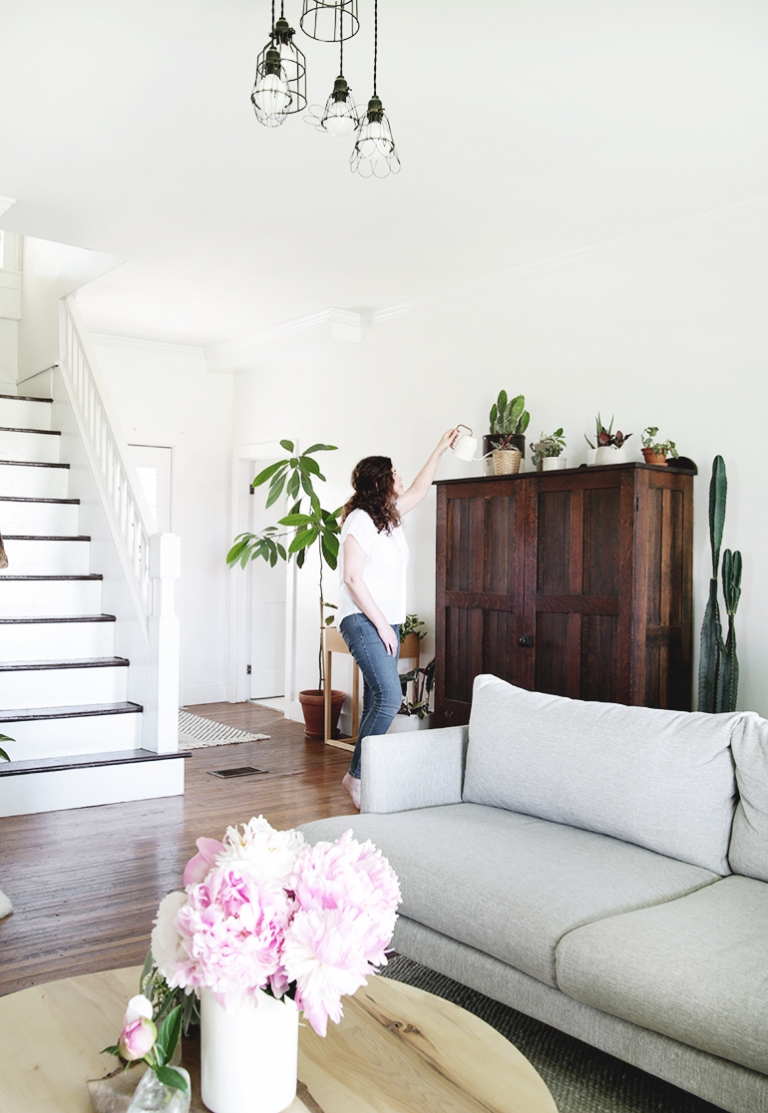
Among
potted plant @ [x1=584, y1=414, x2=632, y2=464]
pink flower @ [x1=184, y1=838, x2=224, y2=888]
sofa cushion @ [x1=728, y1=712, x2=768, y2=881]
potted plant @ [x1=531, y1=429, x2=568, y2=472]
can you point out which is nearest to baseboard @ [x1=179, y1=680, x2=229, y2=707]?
potted plant @ [x1=531, y1=429, x2=568, y2=472]

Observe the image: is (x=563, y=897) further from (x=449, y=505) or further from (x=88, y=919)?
(x=449, y=505)

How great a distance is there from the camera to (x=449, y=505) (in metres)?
4.86

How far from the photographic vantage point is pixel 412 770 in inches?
110

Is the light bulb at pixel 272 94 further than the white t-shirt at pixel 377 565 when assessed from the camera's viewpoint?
No

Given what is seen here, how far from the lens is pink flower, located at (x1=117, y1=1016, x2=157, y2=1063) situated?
3.78 ft

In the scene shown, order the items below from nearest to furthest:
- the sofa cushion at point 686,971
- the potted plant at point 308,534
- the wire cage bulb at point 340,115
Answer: the sofa cushion at point 686,971 < the wire cage bulb at point 340,115 < the potted plant at point 308,534

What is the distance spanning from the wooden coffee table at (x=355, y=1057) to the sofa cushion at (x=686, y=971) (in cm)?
44

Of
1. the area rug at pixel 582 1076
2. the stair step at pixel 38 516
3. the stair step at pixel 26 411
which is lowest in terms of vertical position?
the area rug at pixel 582 1076

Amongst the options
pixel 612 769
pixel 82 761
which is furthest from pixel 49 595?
pixel 612 769

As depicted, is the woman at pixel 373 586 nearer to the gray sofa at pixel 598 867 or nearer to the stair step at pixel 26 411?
the gray sofa at pixel 598 867

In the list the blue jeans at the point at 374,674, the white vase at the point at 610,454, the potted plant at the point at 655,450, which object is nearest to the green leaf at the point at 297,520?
the blue jeans at the point at 374,674

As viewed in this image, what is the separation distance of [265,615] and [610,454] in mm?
3983

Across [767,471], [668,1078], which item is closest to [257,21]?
[767,471]

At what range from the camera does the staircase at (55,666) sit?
14.1ft
